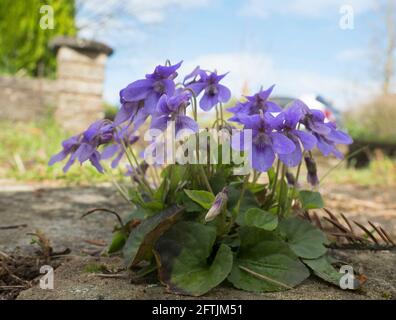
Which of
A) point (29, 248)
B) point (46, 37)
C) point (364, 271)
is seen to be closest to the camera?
point (364, 271)

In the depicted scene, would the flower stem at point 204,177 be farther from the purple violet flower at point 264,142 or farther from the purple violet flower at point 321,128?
the purple violet flower at point 321,128

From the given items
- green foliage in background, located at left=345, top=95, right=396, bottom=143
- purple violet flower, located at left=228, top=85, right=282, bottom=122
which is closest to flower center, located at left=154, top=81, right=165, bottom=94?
purple violet flower, located at left=228, top=85, right=282, bottom=122

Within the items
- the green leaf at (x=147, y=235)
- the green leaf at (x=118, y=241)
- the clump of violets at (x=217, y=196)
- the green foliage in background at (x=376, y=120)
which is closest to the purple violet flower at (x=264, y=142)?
the clump of violets at (x=217, y=196)

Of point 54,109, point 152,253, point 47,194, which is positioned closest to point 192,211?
point 152,253

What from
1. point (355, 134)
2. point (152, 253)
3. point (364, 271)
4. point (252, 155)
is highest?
point (252, 155)

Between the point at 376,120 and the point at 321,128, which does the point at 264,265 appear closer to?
the point at 321,128

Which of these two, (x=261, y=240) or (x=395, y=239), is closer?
(x=261, y=240)

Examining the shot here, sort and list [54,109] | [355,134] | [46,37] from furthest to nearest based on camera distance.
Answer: [355,134] < [46,37] < [54,109]
